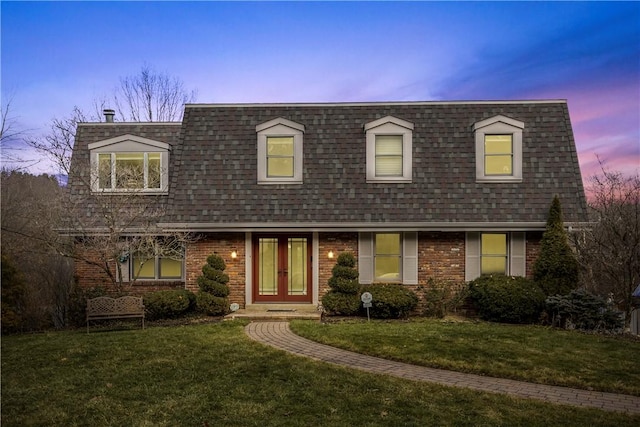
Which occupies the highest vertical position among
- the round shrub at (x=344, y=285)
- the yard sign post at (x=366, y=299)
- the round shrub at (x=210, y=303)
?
the round shrub at (x=344, y=285)

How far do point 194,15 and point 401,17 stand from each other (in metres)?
7.00

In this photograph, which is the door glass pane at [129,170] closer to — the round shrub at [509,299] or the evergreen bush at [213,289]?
the evergreen bush at [213,289]

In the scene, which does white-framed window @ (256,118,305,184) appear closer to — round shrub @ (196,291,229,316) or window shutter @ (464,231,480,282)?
round shrub @ (196,291,229,316)

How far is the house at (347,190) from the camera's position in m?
12.8

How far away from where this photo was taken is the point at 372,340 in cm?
920

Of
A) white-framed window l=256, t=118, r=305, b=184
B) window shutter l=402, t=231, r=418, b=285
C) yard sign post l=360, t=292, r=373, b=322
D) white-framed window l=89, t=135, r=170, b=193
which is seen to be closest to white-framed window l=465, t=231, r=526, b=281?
window shutter l=402, t=231, r=418, b=285

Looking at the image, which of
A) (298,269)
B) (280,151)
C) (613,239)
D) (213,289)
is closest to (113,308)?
(213,289)

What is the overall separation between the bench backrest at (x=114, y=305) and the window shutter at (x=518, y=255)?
11434 mm

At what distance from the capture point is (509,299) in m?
11.6

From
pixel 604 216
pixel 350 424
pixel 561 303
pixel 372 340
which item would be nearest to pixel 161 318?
pixel 372 340

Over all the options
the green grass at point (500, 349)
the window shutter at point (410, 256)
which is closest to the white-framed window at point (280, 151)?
the window shutter at point (410, 256)

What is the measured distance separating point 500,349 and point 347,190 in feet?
21.9

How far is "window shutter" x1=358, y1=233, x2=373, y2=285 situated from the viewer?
13.0 meters

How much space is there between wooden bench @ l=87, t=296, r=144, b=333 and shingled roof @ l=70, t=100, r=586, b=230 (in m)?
2.74
